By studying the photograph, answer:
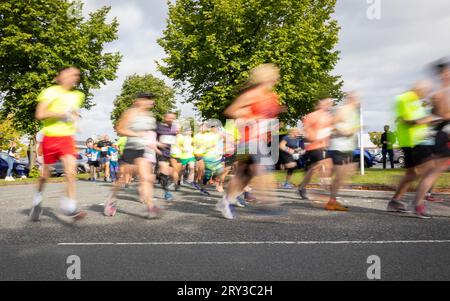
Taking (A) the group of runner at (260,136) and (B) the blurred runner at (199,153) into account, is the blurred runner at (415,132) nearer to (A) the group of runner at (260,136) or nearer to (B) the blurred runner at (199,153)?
(A) the group of runner at (260,136)

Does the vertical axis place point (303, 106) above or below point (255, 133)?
above

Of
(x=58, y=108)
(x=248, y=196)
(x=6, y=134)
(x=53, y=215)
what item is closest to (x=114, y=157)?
(x=248, y=196)

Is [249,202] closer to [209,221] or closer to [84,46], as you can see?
[209,221]

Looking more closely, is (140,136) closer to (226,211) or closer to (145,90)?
(226,211)

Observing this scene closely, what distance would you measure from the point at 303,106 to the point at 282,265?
23929 mm

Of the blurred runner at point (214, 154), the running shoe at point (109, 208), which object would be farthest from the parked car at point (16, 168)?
the running shoe at point (109, 208)

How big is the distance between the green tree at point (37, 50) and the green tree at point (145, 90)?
37621 mm

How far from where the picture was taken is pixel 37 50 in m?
23.0

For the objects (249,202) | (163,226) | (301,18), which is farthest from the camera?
(301,18)

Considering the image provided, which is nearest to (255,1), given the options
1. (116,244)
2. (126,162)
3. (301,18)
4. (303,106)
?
(301,18)

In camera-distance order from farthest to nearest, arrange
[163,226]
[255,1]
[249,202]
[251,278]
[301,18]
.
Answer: [301,18]
[255,1]
[249,202]
[163,226]
[251,278]

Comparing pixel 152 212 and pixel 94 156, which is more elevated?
pixel 94 156

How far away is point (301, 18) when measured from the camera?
83.3 ft

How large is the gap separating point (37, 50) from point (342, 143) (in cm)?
2086
